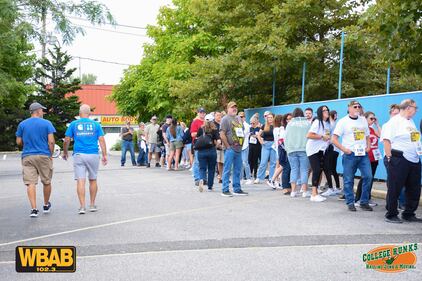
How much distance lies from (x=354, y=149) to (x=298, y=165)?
212cm

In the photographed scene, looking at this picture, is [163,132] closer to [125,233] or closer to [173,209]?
[173,209]

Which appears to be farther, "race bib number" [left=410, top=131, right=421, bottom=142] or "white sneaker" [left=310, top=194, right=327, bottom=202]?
"white sneaker" [left=310, top=194, right=327, bottom=202]

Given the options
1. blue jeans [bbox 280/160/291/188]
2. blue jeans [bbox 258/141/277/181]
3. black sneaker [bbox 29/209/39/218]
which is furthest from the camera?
blue jeans [bbox 258/141/277/181]

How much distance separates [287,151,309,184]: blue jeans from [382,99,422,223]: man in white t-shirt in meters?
2.76

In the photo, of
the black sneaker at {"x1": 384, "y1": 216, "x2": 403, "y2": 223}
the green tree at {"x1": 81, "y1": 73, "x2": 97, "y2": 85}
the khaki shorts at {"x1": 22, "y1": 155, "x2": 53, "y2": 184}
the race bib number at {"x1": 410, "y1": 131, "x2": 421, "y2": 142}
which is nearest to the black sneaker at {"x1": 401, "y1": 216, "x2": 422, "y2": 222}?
the black sneaker at {"x1": 384, "y1": 216, "x2": 403, "y2": 223}

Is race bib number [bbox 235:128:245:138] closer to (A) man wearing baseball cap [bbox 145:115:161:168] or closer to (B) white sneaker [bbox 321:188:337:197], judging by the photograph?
(B) white sneaker [bbox 321:188:337:197]

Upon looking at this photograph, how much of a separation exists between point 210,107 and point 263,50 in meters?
4.18

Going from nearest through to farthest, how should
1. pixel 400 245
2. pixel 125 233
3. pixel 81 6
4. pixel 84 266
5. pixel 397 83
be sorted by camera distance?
pixel 84 266 → pixel 400 245 → pixel 125 233 → pixel 81 6 → pixel 397 83

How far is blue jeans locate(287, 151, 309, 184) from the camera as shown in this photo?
10555mm

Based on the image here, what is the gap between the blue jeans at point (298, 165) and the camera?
34.6ft

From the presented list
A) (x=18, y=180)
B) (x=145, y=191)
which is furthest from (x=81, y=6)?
(x=18, y=180)

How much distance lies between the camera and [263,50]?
17.7m

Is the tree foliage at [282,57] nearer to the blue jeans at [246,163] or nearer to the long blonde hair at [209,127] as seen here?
the blue jeans at [246,163]

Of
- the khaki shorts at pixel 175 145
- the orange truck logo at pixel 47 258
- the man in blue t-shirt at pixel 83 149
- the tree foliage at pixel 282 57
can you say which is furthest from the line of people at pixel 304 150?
the khaki shorts at pixel 175 145
